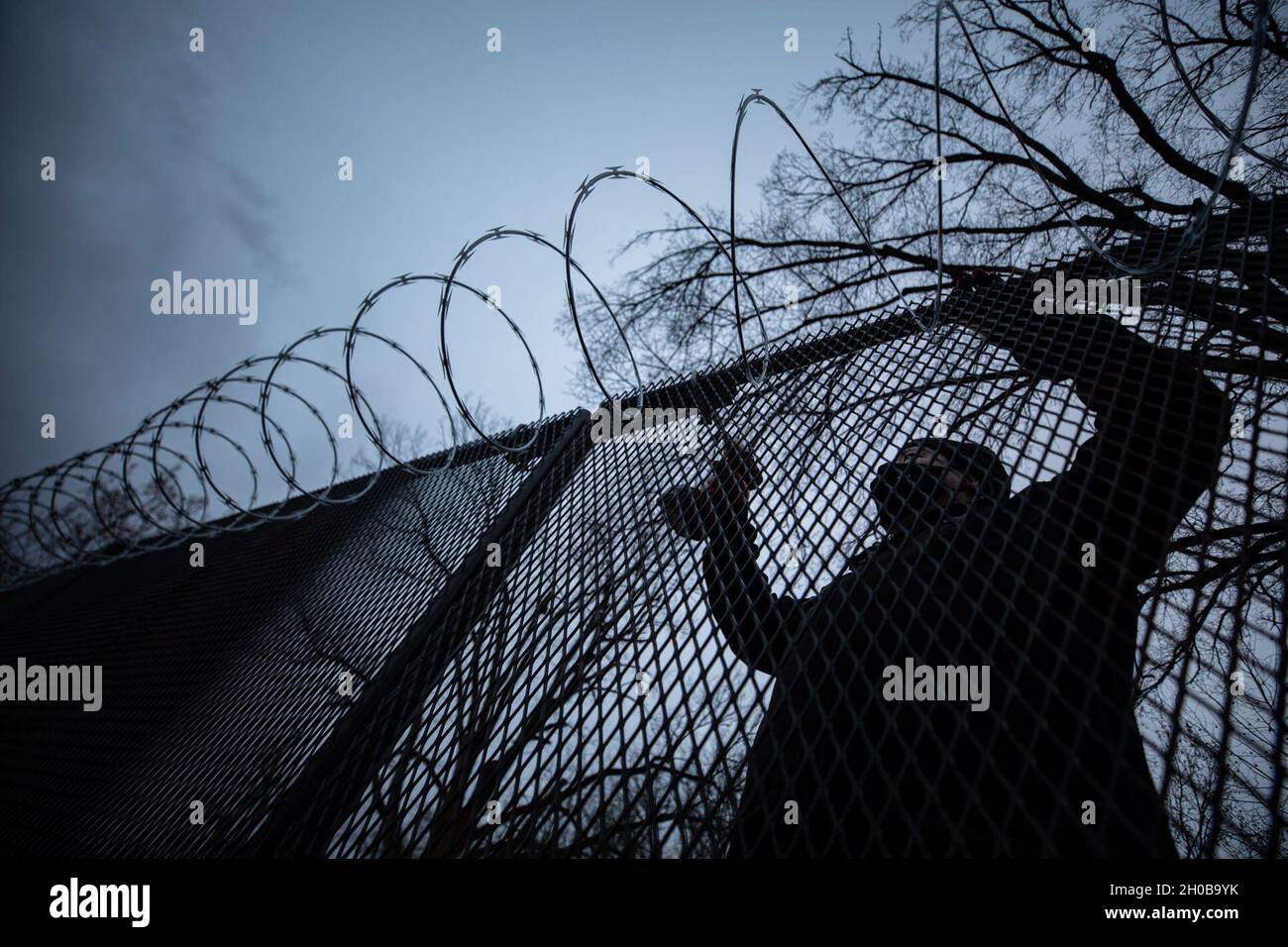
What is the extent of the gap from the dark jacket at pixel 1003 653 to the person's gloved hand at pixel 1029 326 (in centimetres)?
2

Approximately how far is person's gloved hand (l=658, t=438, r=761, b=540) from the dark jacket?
0.57 feet

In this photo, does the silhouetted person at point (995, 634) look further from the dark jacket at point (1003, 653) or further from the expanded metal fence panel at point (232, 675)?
the expanded metal fence panel at point (232, 675)

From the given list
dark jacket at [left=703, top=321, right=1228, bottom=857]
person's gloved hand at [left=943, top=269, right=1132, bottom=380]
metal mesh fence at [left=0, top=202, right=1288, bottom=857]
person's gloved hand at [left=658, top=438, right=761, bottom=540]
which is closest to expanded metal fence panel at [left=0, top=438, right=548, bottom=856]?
metal mesh fence at [left=0, top=202, right=1288, bottom=857]

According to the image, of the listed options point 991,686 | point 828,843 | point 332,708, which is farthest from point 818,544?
point 332,708

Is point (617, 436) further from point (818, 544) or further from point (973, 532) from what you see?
point (973, 532)

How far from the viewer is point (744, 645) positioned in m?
1.68

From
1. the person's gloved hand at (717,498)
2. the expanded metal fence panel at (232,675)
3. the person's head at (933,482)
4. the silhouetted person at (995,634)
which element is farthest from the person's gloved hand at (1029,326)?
the expanded metal fence panel at (232,675)

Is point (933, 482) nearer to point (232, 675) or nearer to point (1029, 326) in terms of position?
point (1029, 326)

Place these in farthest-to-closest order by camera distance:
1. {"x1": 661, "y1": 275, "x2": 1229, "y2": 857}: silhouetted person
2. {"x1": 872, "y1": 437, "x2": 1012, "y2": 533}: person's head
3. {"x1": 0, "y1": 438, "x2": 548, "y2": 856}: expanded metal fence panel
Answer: {"x1": 0, "y1": 438, "x2": 548, "y2": 856}: expanded metal fence panel
{"x1": 872, "y1": 437, "x2": 1012, "y2": 533}: person's head
{"x1": 661, "y1": 275, "x2": 1229, "y2": 857}: silhouetted person

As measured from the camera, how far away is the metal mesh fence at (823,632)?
1.28 metres

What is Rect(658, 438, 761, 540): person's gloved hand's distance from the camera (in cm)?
207

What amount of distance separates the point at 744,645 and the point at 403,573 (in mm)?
2315

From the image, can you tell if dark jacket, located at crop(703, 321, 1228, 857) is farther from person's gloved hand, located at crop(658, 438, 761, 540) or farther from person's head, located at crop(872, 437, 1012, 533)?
person's gloved hand, located at crop(658, 438, 761, 540)

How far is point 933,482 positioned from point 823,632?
624 millimetres
